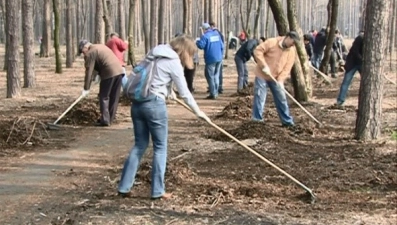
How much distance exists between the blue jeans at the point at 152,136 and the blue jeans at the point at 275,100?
14.6ft

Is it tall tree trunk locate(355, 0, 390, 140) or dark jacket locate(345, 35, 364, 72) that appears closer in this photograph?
tall tree trunk locate(355, 0, 390, 140)

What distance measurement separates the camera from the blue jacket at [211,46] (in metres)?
15.7

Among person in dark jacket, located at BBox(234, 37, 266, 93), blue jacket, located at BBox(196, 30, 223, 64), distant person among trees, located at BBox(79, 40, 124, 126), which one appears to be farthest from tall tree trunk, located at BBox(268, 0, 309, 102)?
distant person among trees, located at BBox(79, 40, 124, 126)

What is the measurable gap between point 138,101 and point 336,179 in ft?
8.01

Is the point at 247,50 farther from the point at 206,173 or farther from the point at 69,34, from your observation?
the point at 69,34

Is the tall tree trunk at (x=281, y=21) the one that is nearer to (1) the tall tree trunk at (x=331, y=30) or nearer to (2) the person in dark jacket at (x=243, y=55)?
(2) the person in dark jacket at (x=243, y=55)

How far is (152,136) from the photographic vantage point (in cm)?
641

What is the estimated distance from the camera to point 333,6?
754 inches

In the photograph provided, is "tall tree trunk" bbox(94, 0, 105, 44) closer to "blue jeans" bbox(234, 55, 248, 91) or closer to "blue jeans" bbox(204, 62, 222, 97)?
"blue jeans" bbox(234, 55, 248, 91)

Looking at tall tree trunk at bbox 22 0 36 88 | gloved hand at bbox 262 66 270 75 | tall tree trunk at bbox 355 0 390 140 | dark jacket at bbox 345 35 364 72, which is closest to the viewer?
tall tree trunk at bbox 355 0 390 140

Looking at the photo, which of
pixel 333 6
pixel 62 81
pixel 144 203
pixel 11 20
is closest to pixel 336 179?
pixel 144 203

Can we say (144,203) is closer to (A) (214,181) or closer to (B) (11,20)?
(A) (214,181)

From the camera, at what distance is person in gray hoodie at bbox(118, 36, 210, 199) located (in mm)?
6227

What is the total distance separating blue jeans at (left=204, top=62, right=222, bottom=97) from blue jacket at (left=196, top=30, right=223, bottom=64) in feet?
0.41
